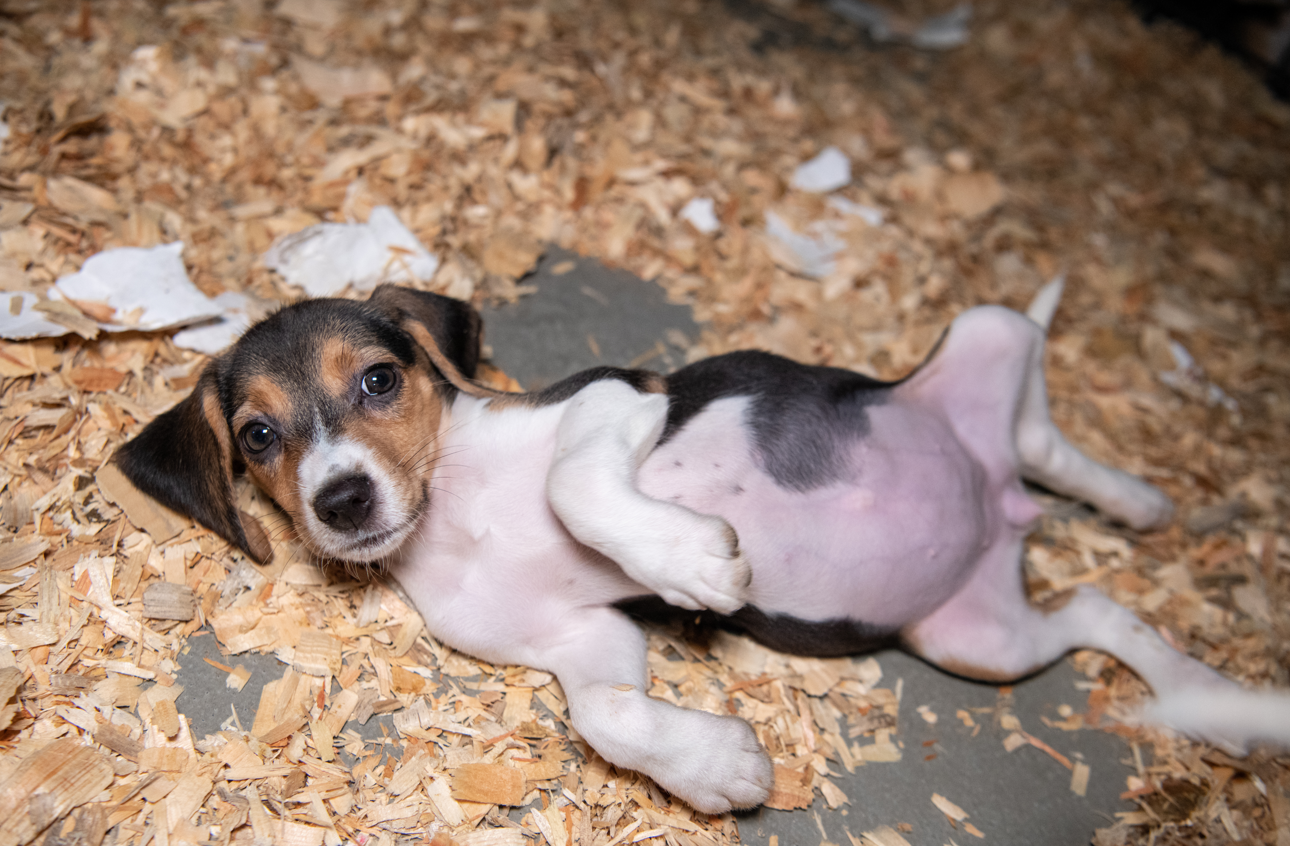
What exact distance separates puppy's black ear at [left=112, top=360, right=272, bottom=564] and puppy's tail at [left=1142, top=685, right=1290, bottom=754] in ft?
12.2

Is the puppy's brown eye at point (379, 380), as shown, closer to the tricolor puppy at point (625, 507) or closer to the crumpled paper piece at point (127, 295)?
the tricolor puppy at point (625, 507)

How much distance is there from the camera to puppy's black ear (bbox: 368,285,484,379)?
132 inches

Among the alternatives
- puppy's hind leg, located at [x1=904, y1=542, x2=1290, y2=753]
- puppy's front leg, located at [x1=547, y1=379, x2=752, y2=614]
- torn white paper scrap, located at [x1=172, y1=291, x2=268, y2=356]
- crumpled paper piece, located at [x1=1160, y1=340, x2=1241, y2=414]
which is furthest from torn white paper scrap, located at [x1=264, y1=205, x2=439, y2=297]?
crumpled paper piece, located at [x1=1160, y1=340, x2=1241, y2=414]

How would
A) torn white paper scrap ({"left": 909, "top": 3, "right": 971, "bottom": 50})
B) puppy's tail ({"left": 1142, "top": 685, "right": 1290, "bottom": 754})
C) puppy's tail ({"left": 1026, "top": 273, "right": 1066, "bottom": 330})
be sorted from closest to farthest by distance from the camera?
puppy's tail ({"left": 1142, "top": 685, "right": 1290, "bottom": 754}) → puppy's tail ({"left": 1026, "top": 273, "right": 1066, "bottom": 330}) → torn white paper scrap ({"left": 909, "top": 3, "right": 971, "bottom": 50})

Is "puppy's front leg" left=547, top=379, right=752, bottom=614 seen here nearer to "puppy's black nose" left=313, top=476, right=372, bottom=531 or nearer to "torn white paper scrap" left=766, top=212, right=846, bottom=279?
"puppy's black nose" left=313, top=476, right=372, bottom=531

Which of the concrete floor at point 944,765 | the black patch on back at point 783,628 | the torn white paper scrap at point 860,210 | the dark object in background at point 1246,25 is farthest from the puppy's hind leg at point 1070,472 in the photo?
the dark object in background at point 1246,25

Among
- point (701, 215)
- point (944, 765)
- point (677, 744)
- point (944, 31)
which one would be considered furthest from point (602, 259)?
point (944, 31)

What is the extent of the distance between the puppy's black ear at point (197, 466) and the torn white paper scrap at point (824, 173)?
3.73 meters

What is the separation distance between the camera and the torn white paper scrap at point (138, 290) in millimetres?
3832

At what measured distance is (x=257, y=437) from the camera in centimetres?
307

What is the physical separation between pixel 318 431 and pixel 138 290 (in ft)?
5.47

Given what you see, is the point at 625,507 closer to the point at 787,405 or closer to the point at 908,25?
the point at 787,405

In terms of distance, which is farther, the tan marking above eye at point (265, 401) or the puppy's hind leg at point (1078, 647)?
the puppy's hind leg at point (1078, 647)

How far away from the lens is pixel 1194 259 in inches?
230
